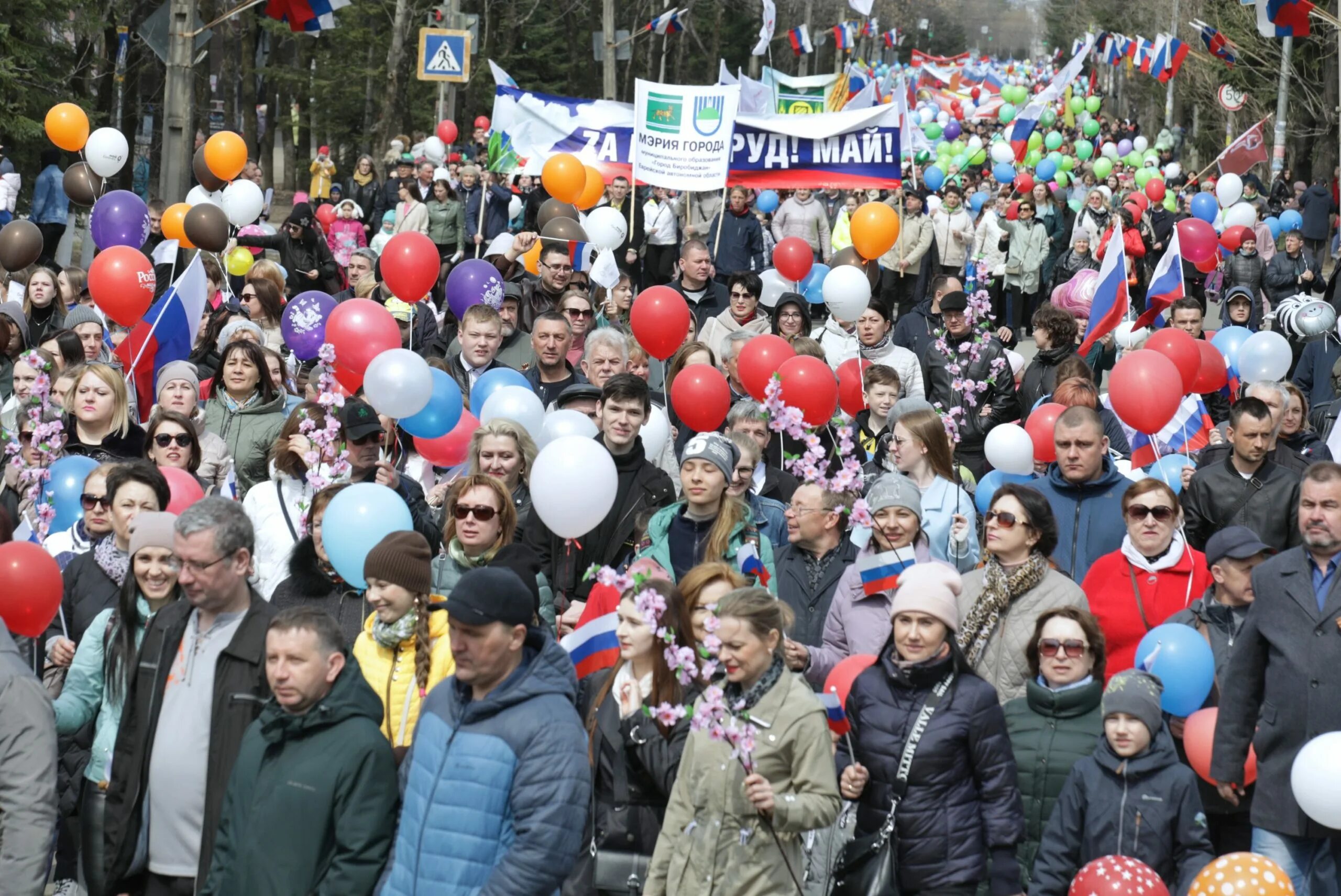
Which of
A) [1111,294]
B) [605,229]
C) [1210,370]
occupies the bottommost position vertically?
[1210,370]

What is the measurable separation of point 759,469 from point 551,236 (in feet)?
15.3

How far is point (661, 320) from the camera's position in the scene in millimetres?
10453

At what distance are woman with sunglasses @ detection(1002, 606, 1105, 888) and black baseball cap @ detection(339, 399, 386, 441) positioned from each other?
9.85 feet

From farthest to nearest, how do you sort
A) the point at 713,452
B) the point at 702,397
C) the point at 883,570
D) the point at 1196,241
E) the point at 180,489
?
the point at 1196,241, the point at 702,397, the point at 180,489, the point at 713,452, the point at 883,570

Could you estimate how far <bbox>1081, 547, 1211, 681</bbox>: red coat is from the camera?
6582mm

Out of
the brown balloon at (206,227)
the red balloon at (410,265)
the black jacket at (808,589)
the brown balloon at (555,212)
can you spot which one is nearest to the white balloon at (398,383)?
the black jacket at (808,589)

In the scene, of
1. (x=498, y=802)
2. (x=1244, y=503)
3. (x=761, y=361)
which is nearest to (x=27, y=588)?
(x=498, y=802)

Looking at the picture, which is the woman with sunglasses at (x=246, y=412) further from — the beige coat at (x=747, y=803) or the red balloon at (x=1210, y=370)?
the red balloon at (x=1210, y=370)

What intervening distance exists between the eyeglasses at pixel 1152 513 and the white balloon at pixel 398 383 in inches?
126

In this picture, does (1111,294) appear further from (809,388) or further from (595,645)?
(595,645)

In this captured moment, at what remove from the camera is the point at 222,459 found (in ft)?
26.5

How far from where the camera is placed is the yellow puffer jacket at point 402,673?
530 centimetres

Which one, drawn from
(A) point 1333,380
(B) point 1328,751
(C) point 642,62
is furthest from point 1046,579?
(C) point 642,62

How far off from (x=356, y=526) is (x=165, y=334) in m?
4.12
